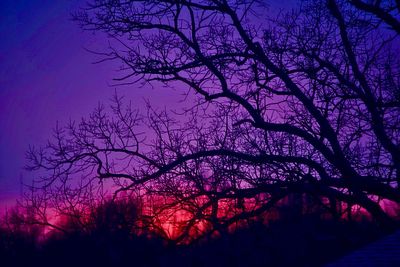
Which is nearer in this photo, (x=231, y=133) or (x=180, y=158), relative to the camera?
(x=180, y=158)

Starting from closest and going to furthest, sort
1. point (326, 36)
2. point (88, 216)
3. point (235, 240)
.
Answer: point (326, 36), point (88, 216), point (235, 240)

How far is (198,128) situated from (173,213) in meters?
2.46

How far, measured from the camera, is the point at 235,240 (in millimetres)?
20141

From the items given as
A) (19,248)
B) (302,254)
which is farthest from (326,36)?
(19,248)

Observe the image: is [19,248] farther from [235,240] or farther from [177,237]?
[177,237]

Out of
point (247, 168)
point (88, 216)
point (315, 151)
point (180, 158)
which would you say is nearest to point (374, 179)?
point (315, 151)

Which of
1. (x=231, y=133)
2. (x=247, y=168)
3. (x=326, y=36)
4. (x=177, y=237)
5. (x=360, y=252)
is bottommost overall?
(x=360, y=252)

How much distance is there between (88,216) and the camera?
49.4ft

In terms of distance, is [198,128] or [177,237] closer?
[177,237]

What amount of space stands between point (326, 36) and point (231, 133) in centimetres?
354

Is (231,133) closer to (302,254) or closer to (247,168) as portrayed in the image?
(247,168)

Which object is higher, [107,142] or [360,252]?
[107,142]

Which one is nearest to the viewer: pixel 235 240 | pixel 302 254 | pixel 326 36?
pixel 326 36

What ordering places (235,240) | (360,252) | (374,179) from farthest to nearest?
(235,240), (374,179), (360,252)
